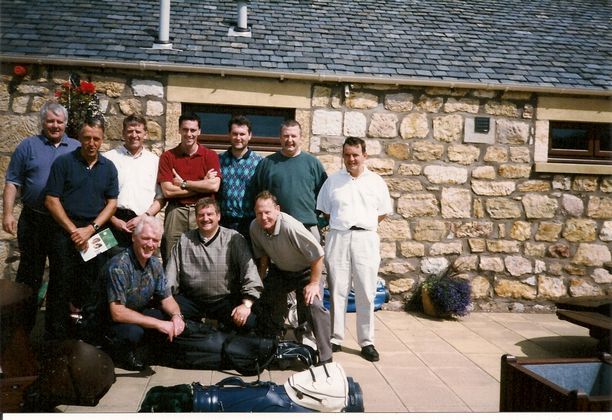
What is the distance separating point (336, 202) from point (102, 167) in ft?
6.44

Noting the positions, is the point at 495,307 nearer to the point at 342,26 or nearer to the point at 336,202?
the point at 336,202

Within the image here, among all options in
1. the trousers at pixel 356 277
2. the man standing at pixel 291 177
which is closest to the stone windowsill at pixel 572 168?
the trousers at pixel 356 277

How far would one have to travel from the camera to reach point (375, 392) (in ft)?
12.5

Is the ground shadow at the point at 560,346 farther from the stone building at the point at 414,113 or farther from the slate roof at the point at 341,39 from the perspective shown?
the slate roof at the point at 341,39

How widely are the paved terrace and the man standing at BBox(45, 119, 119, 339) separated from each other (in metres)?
0.86

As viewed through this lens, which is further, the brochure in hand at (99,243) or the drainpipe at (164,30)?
the drainpipe at (164,30)

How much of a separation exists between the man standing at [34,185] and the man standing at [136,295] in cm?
107

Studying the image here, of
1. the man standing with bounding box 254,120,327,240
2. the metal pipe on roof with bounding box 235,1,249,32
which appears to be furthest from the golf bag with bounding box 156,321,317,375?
the metal pipe on roof with bounding box 235,1,249,32

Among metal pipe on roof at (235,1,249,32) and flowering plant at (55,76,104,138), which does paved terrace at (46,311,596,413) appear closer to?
flowering plant at (55,76,104,138)

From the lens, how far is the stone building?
5887 mm

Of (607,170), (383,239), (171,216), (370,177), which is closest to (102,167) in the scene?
(171,216)

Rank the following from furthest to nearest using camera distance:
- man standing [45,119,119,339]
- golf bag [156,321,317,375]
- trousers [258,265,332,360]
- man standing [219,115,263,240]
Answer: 1. man standing [219,115,263,240]
2. trousers [258,265,332,360]
3. man standing [45,119,119,339]
4. golf bag [156,321,317,375]

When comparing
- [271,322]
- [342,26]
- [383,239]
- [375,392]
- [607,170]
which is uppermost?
[342,26]

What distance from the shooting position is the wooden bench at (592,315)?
4453mm
